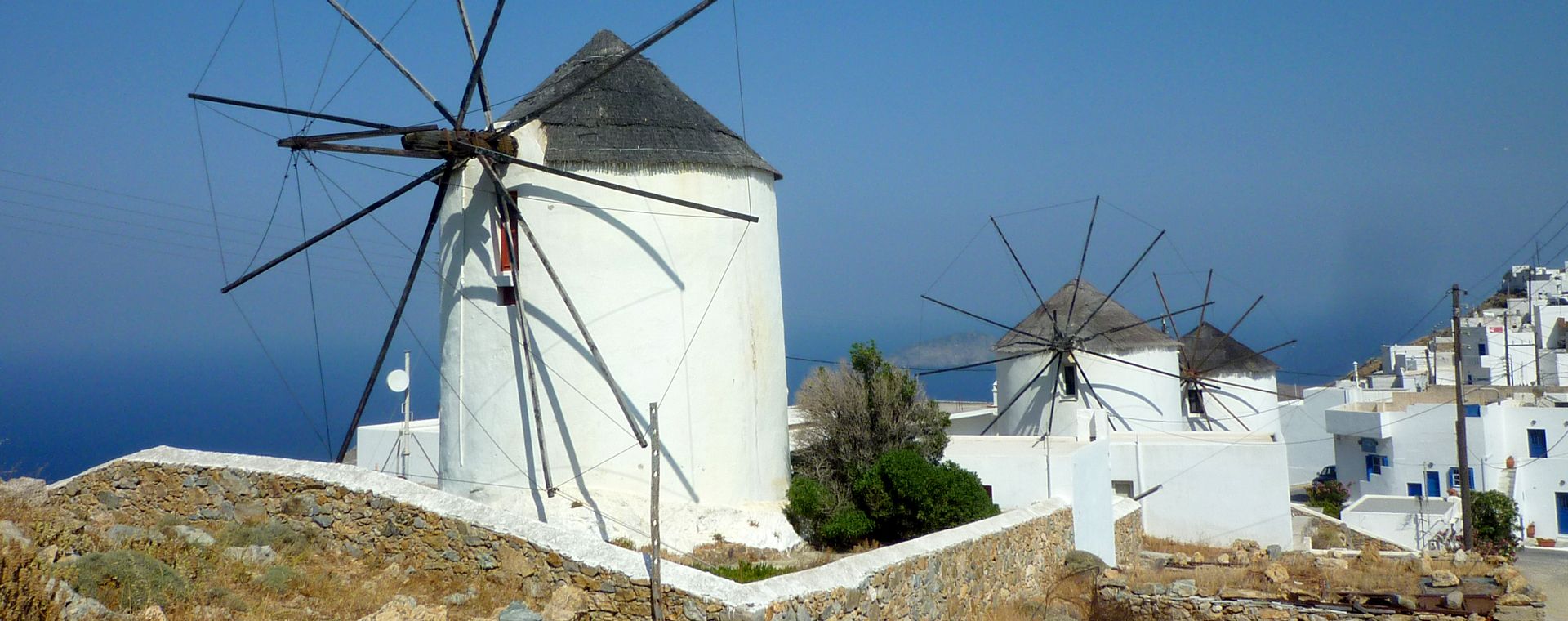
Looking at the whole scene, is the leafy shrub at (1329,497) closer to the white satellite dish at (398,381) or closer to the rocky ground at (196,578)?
the white satellite dish at (398,381)

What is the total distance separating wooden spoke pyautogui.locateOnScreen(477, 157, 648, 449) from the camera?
11281 millimetres

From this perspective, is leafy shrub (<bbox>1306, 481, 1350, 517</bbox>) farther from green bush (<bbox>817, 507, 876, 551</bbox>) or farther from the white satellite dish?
the white satellite dish

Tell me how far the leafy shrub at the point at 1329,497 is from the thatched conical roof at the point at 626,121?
16883 millimetres

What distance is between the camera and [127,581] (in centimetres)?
652

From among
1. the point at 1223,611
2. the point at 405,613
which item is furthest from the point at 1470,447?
the point at 405,613

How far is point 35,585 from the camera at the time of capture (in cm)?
598

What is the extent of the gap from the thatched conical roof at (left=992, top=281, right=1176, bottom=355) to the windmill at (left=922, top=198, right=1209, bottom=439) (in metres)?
0.02

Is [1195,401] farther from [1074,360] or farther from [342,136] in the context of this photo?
[342,136]

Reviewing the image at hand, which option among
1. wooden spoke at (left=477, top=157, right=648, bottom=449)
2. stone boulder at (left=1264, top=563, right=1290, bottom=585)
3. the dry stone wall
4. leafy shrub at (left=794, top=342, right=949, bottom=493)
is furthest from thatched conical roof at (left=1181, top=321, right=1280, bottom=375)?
wooden spoke at (left=477, top=157, right=648, bottom=449)

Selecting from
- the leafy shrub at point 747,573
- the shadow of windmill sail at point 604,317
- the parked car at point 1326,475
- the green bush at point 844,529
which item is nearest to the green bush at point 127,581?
the leafy shrub at point 747,573

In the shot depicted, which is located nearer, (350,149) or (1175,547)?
(350,149)

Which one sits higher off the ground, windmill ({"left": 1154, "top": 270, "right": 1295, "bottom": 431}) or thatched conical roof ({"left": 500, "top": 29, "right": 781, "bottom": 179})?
thatched conical roof ({"left": 500, "top": 29, "right": 781, "bottom": 179})

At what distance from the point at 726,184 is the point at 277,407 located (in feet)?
265

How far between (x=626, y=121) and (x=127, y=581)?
7582 mm
